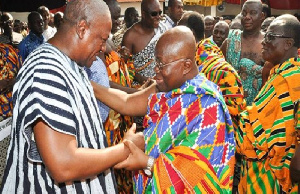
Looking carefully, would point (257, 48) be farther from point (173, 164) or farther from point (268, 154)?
point (173, 164)

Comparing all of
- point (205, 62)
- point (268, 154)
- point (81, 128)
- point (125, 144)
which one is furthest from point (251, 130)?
point (81, 128)

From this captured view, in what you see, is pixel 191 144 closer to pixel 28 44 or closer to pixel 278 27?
pixel 278 27

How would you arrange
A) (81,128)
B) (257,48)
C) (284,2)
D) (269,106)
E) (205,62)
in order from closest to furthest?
(81,128)
(269,106)
(205,62)
(257,48)
(284,2)

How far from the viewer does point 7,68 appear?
515cm

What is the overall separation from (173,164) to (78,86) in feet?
2.43

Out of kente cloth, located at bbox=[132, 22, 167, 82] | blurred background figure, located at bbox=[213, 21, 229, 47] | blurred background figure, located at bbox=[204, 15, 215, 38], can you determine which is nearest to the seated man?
kente cloth, located at bbox=[132, 22, 167, 82]

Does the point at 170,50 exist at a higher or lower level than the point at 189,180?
higher

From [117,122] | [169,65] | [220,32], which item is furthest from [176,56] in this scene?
[220,32]

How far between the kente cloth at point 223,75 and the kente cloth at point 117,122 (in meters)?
0.91

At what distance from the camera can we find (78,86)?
1867mm

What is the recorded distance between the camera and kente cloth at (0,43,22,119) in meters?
5.07

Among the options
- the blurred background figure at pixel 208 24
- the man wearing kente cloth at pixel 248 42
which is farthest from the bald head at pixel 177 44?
the blurred background figure at pixel 208 24

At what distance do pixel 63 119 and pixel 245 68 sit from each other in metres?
3.65

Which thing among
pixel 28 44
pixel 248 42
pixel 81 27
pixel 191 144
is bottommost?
pixel 28 44
